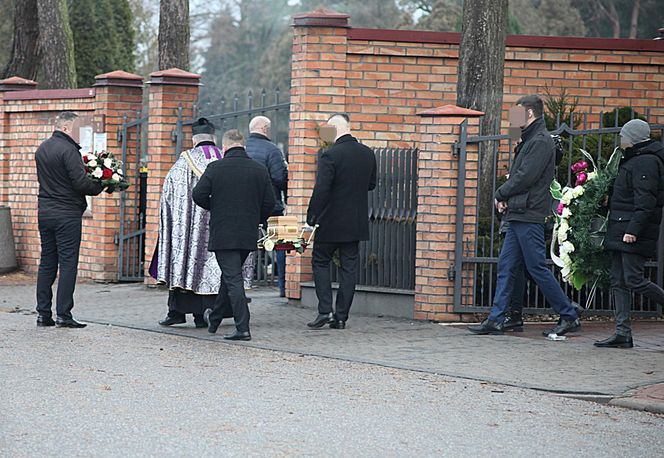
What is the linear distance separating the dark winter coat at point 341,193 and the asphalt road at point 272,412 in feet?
5.80

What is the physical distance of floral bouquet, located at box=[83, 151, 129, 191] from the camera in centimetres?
1230

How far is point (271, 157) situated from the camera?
45.6 ft

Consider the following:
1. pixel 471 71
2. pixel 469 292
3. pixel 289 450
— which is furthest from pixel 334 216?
pixel 289 450

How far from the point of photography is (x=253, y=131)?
13.4m

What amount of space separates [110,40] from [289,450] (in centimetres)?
2443

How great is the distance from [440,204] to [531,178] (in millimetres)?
1768

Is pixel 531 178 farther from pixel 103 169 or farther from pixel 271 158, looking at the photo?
pixel 103 169

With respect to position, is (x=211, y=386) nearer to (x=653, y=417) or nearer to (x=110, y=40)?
(x=653, y=417)

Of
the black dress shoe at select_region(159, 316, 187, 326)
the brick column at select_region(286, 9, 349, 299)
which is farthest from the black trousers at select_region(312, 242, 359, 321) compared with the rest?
the brick column at select_region(286, 9, 349, 299)

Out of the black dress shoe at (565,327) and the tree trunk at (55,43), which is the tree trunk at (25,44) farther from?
the black dress shoe at (565,327)

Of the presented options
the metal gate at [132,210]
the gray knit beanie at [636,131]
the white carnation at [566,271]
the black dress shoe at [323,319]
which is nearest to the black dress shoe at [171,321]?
the black dress shoe at [323,319]

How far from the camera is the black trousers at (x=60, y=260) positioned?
11805mm

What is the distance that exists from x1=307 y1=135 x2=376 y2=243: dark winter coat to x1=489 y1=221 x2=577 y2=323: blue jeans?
4.50 ft

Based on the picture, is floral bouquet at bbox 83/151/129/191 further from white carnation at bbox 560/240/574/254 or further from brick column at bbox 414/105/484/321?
white carnation at bbox 560/240/574/254
